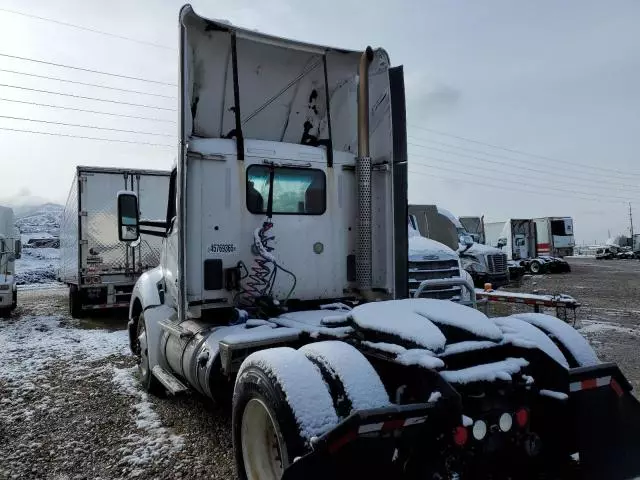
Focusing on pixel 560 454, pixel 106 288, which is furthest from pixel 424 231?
pixel 560 454

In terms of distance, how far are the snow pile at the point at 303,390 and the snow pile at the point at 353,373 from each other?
0.09 meters

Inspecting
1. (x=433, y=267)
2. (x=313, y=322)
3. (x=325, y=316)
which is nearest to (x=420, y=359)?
(x=313, y=322)

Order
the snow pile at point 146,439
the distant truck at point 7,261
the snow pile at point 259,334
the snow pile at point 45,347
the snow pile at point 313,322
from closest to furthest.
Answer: the snow pile at point 313,322
the snow pile at point 259,334
the snow pile at point 146,439
the snow pile at point 45,347
the distant truck at point 7,261

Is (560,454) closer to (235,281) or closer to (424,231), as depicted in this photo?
(235,281)

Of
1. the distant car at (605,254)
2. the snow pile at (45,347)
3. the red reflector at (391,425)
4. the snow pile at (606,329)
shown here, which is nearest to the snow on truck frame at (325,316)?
the red reflector at (391,425)

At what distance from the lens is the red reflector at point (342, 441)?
6.84 ft

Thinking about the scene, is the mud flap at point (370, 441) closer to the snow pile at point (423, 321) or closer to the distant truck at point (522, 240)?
the snow pile at point (423, 321)

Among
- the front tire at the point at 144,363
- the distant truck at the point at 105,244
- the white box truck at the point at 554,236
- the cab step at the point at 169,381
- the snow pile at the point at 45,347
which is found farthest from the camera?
the white box truck at the point at 554,236

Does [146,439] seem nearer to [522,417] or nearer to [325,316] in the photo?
[325,316]

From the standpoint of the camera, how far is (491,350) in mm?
2754

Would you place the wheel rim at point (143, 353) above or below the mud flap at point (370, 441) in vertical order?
below

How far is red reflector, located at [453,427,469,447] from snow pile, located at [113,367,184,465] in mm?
2729

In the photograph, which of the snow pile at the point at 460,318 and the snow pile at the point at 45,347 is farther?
the snow pile at the point at 45,347

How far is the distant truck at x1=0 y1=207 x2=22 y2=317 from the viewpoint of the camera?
507 inches
